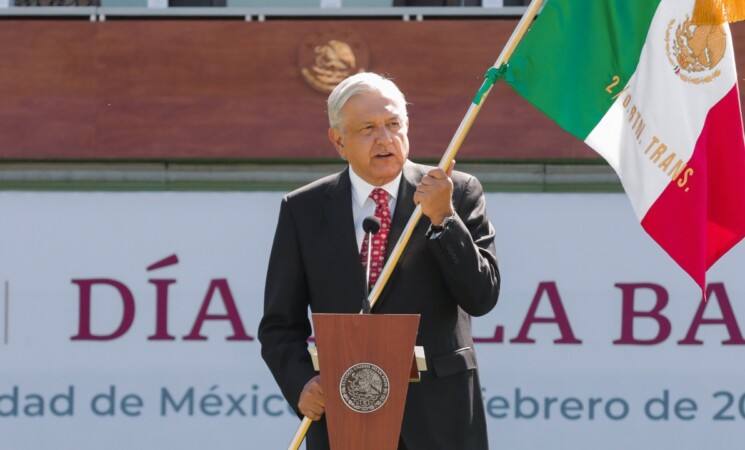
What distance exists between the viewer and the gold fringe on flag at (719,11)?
4.60 metres

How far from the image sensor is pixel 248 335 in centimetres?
869

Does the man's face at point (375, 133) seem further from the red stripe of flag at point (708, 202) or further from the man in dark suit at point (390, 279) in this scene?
the red stripe of flag at point (708, 202)

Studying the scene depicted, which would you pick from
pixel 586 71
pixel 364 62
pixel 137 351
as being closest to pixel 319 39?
pixel 364 62

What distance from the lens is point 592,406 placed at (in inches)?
342

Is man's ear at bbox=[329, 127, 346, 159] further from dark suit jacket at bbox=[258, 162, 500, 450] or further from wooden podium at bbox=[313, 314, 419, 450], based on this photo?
wooden podium at bbox=[313, 314, 419, 450]

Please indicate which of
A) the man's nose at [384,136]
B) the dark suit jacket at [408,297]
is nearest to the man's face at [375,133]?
the man's nose at [384,136]

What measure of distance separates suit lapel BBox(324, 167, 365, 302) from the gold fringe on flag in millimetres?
1073

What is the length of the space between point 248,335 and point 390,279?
451 cm

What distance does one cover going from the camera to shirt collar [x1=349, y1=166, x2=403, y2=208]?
4.36 m

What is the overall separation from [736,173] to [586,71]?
50cm

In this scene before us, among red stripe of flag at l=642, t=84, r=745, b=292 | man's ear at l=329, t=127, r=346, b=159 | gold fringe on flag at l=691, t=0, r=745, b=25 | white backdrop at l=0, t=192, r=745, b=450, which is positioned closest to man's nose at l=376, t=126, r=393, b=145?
man's ear at l=329, t=127, r=346, b=159

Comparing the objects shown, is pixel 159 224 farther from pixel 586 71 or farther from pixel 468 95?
pixel 586 71

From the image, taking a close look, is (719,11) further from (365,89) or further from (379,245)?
(379,245)

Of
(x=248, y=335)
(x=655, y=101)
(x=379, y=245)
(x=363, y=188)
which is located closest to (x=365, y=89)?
(x=363, y=188)
